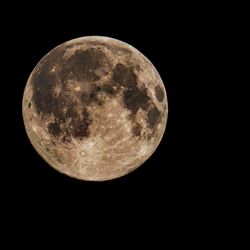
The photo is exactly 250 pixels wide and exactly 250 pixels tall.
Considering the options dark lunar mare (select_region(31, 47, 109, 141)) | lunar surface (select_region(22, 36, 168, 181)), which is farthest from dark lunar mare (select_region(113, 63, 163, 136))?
dark lunar mare (select_region(31, 47, 109, 141))

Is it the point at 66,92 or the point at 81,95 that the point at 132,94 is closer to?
the point at 81,95

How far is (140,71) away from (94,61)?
1.99 ft

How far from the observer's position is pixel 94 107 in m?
5.08

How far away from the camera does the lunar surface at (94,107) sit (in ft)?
16.8

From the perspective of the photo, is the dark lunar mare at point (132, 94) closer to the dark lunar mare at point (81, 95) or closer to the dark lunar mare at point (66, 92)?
the dark lunar mare at point (81, 95)

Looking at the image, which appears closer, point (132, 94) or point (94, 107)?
point (94, 107)

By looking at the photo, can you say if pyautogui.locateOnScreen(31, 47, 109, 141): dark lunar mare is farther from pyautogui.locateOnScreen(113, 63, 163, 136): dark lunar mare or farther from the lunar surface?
pyautogui.locateOnScreen(113, 63, 163, 136): dark lunar mare

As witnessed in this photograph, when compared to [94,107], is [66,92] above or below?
above

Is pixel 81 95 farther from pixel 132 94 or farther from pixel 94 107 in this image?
pixel 132 94

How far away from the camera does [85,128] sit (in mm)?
5125

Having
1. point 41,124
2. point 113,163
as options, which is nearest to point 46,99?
point 41,124

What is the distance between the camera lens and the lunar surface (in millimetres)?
5109

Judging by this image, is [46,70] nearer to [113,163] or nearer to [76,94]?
[76,94]

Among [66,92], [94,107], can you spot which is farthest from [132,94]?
[66,92]
